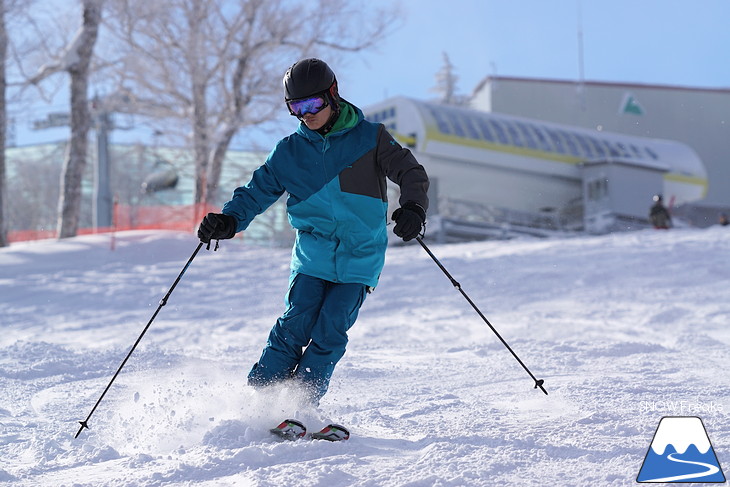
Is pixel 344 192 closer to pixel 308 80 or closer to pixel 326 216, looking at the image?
pixel 326 216

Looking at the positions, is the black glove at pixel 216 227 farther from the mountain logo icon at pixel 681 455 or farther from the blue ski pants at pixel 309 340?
the mountain logo icon at pixel 681 455

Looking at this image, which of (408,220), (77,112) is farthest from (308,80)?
(77,112)

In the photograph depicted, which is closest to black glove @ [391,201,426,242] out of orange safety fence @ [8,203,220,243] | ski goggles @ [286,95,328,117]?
ski goggles @ [286,95,328,117]

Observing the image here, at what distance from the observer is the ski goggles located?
9.71ft

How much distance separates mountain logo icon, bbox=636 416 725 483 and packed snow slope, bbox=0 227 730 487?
4 centimetres

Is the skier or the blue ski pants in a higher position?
the skier

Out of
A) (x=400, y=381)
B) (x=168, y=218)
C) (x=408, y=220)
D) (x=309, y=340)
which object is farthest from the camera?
(x=168, y=218)

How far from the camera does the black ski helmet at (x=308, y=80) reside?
294 centimetres

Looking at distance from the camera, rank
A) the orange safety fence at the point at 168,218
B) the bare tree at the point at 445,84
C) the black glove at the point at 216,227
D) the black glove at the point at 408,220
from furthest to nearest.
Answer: the bare tree at the point at 445,84
the orange safety fence at the point at 168,218
the black glove at the point at 216,227
the black glove at the point at 408,220

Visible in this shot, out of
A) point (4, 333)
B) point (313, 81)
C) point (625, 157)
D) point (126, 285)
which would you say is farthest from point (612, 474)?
point (625, 157)

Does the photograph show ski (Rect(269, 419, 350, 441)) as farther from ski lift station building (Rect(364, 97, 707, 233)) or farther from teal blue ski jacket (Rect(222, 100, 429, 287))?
ski lift station building (Rect(364, 97, 707, 233))

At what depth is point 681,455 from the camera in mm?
2283

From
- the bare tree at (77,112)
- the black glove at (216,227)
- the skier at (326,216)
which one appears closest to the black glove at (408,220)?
the skier at (326,216)

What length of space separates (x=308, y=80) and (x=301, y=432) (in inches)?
50.9
